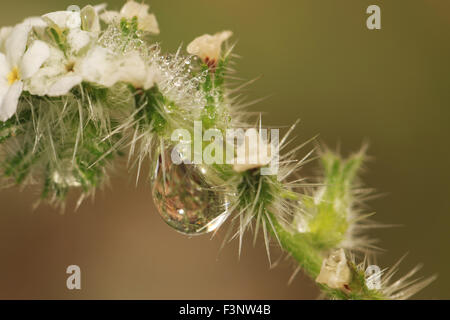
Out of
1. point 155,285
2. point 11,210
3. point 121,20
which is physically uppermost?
point 11,210

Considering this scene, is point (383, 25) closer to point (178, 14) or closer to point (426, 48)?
point (426, 48)

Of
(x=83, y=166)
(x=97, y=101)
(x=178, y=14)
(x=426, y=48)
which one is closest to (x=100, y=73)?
(x=97, y=101)

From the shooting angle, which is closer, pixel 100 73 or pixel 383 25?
pixel 100 73

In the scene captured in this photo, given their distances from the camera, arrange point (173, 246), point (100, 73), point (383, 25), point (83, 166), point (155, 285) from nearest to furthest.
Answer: point (100, 73), point (83, 166), point (155, 285), point (173, 246), point (383, 25)

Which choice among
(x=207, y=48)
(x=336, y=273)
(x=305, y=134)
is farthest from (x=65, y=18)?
(x=305, y=134)

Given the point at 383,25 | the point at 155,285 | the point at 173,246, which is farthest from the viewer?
the point at 383,25

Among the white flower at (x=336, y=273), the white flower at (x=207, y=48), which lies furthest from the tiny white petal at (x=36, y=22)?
the white flower at (x=336, y=273)

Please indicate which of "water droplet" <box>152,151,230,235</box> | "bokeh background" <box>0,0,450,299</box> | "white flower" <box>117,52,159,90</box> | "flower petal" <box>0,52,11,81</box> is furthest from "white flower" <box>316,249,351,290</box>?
"bokeh background" <box>0,0,450,299</box>
